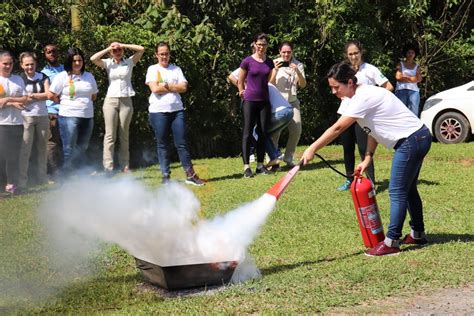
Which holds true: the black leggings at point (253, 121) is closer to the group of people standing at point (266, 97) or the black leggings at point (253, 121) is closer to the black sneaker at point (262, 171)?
the group of people standing at point (266, 97)

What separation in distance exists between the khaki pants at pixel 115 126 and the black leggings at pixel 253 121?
213 cm

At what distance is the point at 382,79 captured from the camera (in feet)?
35.9

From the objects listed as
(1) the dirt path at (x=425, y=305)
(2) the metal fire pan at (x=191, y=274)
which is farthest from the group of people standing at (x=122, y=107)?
(2) the metal fire pan at (x=191, y=274)

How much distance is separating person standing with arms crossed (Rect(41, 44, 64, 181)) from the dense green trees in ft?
5.06

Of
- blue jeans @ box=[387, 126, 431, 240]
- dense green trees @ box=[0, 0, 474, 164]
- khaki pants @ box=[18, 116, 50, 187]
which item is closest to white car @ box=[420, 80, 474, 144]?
dense green trees @ box=[0, 0, 474, 164]

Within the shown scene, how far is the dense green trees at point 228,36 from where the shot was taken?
15.3 metres

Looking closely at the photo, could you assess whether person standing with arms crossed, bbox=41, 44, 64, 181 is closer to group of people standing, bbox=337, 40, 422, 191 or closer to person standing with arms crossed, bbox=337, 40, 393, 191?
group of people standing, bbox=337, 40, 422, 191

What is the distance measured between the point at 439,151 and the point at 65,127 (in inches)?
317

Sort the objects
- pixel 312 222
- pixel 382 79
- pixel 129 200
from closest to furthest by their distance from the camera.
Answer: pixel 129 200 < pixel 312 222 < pixel 382 79

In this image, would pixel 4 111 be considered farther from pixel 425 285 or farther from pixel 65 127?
pixel 425 285

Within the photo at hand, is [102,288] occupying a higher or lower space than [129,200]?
lower

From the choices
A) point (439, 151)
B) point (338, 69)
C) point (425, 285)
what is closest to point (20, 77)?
point (338, 69)

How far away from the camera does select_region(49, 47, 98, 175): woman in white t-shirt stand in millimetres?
12430

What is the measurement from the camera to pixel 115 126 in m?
13.6
